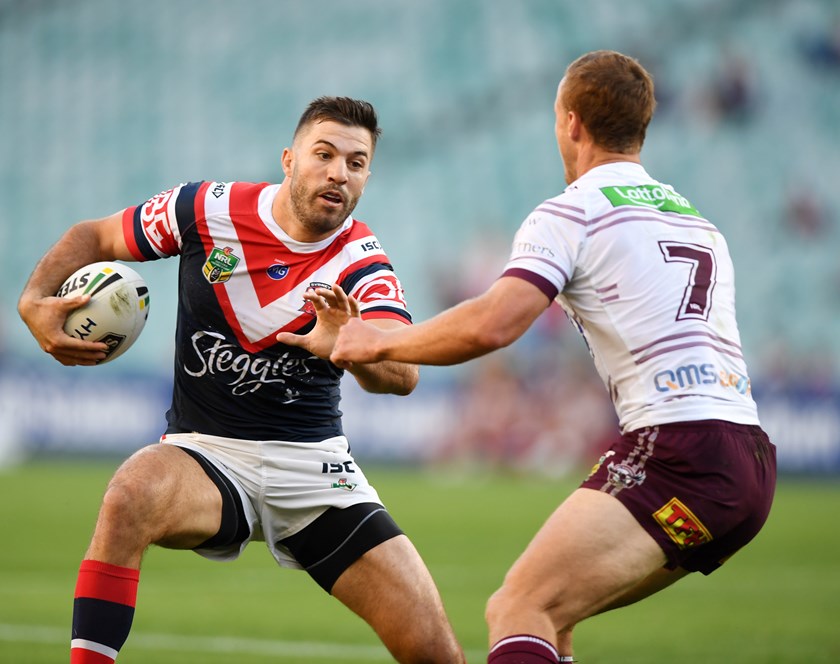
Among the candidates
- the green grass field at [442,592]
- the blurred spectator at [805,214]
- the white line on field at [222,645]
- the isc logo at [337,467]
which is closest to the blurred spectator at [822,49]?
the blurred spectator at [805,214]

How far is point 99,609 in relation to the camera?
5.05 metres

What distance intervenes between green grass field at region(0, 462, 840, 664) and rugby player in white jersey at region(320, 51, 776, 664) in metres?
3.54

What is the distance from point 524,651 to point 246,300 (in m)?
2.30

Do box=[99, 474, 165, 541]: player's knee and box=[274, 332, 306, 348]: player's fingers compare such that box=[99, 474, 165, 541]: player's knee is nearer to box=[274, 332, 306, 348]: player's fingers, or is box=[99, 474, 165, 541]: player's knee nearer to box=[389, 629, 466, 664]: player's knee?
box=[274, 332, 306, 348]: player's fingers

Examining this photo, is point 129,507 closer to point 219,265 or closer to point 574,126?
point 219,265

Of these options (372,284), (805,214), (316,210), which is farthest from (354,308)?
(805,214)

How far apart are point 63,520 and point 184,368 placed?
994 centimetres

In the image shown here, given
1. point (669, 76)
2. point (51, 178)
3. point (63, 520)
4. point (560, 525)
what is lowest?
point (63, 520)

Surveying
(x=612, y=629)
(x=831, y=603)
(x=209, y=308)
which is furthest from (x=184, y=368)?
(x=831, y=603)

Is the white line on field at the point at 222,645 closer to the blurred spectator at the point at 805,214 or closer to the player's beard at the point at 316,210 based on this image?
the player's beard at the point at 316,210

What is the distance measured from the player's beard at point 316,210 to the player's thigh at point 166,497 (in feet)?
3.70

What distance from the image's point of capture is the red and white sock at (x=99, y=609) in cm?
505

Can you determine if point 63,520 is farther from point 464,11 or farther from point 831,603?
point 464,11

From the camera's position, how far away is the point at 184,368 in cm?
596
